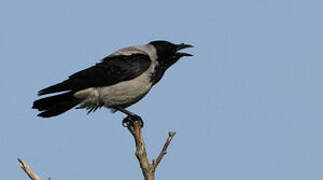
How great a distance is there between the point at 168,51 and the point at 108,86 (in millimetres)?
1245

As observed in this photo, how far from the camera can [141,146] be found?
18.9ft

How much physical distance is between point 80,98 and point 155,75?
113cm

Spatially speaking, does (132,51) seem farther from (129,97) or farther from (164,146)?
(164,146)

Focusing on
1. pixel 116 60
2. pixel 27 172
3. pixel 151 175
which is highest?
pixel 116 60

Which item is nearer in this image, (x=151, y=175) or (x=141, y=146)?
(x=151, y=175)

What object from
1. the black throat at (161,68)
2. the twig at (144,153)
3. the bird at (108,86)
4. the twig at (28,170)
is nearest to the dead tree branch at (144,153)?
the twig at (144,153)

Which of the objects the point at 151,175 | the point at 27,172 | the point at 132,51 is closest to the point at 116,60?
the point at 132,51

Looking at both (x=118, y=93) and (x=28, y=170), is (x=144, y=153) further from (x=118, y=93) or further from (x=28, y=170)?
(x=118, y=93)

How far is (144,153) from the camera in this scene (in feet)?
18.6

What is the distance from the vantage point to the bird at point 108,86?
27.4 ft

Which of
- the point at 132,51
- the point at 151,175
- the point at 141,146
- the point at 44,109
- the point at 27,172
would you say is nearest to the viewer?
the point at 27,172

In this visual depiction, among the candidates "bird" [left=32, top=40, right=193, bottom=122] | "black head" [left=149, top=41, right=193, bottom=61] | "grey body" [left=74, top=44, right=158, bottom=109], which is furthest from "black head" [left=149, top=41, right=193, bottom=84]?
"grey body" [left=74, top=44, right=158, bottom=109]

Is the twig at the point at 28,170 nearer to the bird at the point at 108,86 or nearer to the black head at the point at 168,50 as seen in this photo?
the bird at the point at 108,86

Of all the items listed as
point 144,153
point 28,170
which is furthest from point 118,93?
point 28,170
